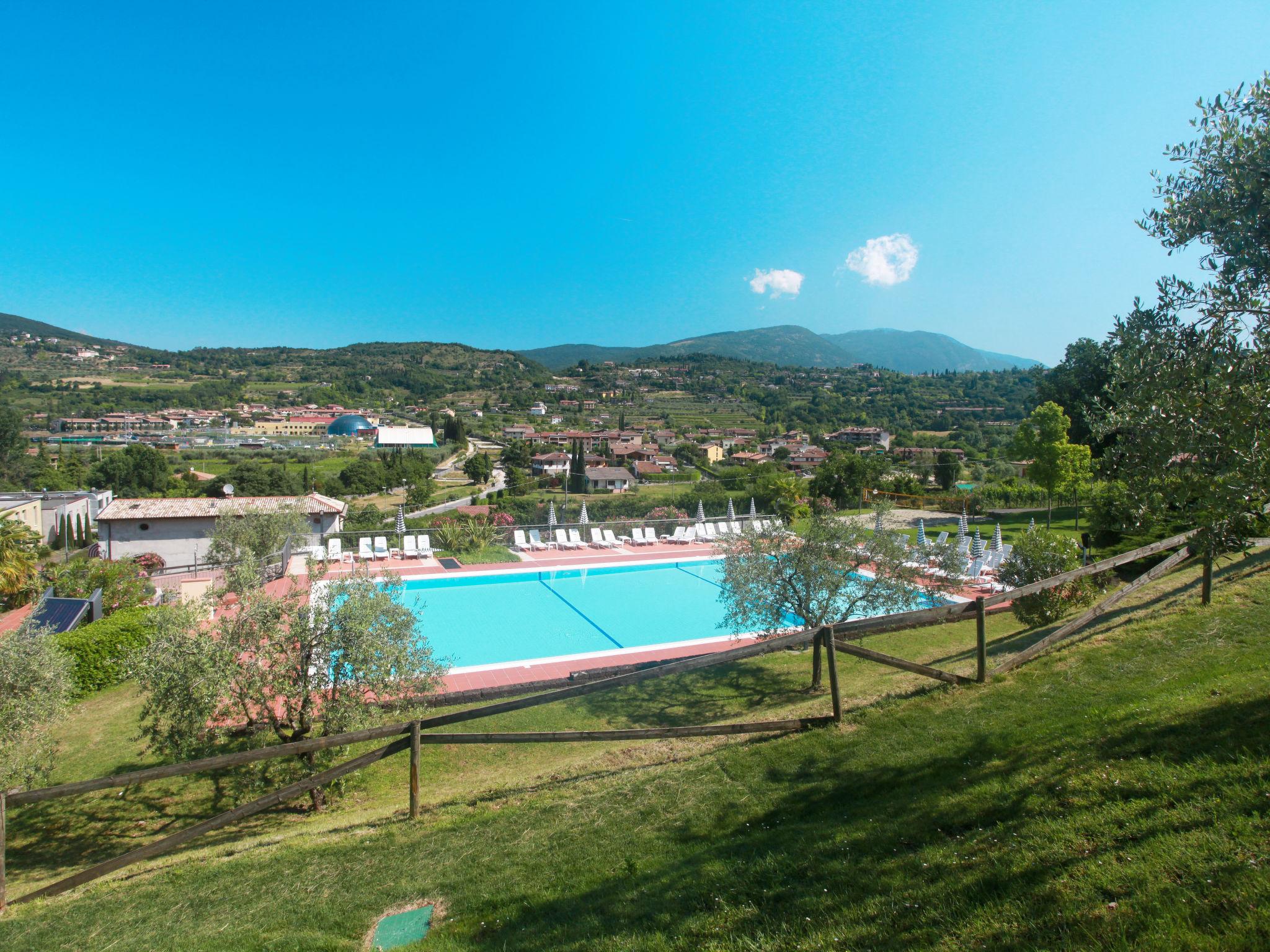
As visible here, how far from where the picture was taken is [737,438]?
71.2m

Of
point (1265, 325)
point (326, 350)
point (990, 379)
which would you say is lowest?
point (1265, 325)

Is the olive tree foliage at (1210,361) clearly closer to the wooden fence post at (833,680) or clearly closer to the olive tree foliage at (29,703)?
the wooden fence post at (833,680)

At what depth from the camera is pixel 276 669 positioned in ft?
18.9

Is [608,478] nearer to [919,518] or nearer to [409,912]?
[919,518]

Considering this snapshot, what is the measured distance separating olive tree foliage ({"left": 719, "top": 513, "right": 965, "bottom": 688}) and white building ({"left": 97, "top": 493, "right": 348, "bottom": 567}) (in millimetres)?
16412

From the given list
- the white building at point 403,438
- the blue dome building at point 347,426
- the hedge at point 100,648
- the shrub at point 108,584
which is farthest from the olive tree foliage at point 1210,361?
the blue dome building at point 347,426

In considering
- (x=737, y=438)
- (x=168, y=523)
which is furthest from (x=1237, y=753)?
(x=737, y=438)

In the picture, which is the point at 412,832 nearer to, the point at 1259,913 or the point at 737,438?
the point at 1259,913

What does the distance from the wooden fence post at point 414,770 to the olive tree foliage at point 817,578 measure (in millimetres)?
5413

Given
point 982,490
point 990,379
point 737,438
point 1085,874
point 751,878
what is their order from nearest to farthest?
point 1085,874, point 751,878, point 982,490, point 737,438, point 990,379

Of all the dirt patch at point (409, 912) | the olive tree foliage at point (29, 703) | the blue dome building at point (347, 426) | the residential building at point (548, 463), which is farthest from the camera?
the blue dome building at point (347, 426)

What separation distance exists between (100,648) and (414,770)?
7743mm

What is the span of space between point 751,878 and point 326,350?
152372 millimetres

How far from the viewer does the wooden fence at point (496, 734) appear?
427cm
